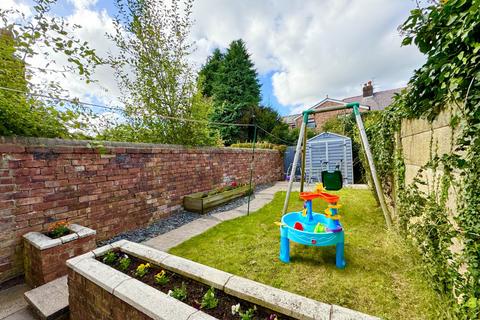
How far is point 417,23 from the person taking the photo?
1583 mm

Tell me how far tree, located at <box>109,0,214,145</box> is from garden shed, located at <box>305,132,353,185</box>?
22.1 ft

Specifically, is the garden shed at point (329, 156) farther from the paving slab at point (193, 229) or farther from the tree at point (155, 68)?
the tree at point (155, 68)

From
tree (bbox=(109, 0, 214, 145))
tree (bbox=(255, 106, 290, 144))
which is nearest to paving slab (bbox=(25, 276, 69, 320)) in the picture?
tree (bbox=(109, 0, 214, 145))

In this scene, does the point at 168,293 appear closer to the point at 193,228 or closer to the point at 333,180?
the point at 193,228

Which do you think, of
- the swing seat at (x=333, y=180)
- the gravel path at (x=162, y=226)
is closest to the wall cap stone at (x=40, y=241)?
the gravel path at (x=162, y=226)

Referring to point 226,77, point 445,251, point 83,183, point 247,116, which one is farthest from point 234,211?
point 226,77

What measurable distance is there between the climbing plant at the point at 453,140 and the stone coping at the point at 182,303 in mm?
745

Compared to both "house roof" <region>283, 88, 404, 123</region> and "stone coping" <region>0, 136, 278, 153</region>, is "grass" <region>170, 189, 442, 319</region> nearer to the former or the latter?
"stone coping" <region>0, 136, 278, 153</region>

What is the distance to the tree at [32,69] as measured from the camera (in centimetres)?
248

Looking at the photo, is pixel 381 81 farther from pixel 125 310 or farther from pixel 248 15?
pixel 125 310

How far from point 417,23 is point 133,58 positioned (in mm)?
5381

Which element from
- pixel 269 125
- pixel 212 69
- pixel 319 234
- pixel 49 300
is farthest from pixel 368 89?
pixel 49 300

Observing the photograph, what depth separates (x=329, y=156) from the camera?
9.95 m

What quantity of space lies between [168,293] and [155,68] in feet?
16.7
